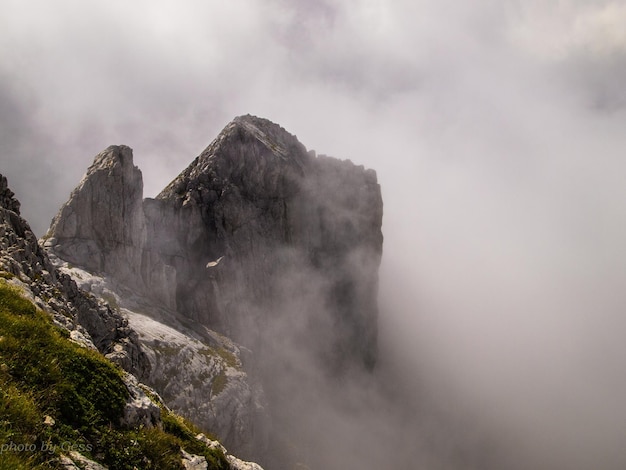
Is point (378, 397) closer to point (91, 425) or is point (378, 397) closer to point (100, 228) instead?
point (100, 228)

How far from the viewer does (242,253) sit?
123 meters

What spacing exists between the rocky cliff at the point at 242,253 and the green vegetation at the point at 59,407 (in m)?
63.8

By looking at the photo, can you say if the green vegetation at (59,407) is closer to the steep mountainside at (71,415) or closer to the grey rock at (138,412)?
the steep mountainside at (71,415)

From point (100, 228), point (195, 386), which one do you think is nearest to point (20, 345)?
point (195, 386)

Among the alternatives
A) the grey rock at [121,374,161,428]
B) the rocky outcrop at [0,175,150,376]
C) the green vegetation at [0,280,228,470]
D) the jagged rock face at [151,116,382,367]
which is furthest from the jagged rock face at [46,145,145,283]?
the grey rock at [121,374,161,428]

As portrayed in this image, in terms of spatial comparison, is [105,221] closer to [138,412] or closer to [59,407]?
[138,412]

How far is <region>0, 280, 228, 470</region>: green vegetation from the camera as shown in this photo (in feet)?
30.1

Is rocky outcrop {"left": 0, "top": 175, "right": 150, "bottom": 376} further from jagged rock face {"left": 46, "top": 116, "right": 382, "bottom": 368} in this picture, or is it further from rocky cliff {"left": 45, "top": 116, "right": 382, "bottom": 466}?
jagged rock face {"left": 46, "top": 116, "right": 382, "bottom": 368}

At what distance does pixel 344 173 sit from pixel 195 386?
333ft

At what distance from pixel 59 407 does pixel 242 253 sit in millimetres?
112802

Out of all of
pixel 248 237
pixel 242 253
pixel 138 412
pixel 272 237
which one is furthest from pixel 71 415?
pixel 272 237

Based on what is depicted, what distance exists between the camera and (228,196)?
12519cm

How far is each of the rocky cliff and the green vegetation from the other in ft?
209

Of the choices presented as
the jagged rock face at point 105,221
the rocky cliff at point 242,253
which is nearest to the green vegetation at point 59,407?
the rocky cliff at point 242,253
